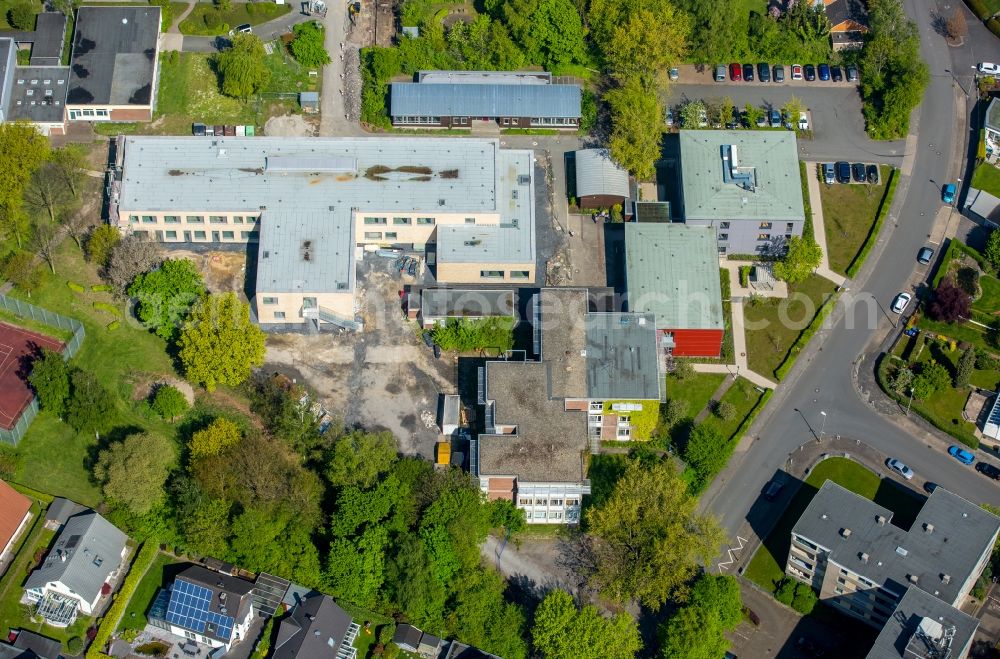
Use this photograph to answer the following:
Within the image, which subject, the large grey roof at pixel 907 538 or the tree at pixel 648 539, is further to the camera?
the tree at pixel 648 539

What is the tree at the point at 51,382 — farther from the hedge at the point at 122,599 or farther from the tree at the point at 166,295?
the hedge at the point at 122,599

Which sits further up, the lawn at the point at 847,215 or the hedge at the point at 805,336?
the lawn at the point at 847,215

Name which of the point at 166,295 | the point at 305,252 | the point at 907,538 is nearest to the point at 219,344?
the point at 166,295

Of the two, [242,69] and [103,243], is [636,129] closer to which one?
[242,69]

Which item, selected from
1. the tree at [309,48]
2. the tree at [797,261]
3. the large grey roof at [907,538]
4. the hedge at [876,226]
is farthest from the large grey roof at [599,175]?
the large grey roof at [907,538]

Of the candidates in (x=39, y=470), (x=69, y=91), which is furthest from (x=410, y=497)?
(x=69, y=91)

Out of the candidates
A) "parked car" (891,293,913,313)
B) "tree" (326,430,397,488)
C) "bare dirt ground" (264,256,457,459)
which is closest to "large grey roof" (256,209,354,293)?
"bare dirt ground" (264,256,457,459)

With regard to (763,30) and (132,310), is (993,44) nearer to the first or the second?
(763,30)
